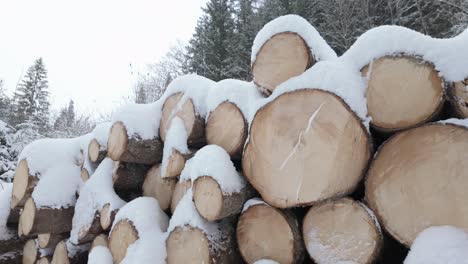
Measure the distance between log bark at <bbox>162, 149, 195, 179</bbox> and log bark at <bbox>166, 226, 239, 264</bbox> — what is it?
0.29 m

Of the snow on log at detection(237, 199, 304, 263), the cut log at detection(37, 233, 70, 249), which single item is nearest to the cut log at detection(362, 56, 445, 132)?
the snow on log at detection(237, 199, 304, 263)

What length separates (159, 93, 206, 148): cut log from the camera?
1.69 meters

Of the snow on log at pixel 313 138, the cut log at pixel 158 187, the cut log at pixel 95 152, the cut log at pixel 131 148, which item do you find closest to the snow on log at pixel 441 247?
the snow on log at pixel 313 138

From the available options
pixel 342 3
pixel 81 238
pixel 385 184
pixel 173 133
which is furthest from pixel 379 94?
pixel 342 3

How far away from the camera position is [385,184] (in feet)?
3.64

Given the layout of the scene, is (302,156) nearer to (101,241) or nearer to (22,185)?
(101,241)

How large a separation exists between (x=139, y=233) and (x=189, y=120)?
555mm

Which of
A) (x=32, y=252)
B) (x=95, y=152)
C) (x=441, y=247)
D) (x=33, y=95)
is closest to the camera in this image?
(x=441, y=247)

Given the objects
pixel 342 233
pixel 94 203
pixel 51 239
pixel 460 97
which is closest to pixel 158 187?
pixel 94 203

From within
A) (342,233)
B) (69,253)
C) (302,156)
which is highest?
(302,156)

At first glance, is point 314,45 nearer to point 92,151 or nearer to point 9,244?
point 92,151

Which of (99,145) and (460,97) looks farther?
(99,145)

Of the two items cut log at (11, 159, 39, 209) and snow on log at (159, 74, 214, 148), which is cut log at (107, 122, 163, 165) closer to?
snow on log at (159, 74, 214, 148)

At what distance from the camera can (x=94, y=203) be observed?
6.56 ft
